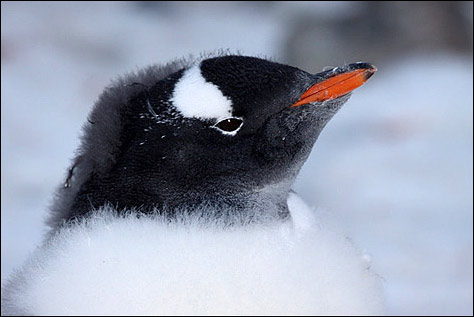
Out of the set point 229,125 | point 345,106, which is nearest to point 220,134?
point 229,125

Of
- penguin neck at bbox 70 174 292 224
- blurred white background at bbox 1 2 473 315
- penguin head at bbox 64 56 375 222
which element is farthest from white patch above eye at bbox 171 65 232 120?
blurred white background at bbox 1 2 473 315

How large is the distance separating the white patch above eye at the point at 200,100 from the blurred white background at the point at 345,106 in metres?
1.29

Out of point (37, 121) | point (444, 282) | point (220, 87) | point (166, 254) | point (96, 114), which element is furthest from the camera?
point (37, 121)

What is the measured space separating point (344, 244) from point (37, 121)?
213cm

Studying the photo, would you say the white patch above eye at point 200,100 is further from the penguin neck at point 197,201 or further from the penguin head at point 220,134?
the penguin neck at point 197,201

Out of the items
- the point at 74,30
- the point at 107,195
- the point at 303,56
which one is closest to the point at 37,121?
the point at 74,30

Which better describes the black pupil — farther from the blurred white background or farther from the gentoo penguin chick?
the blurred white background

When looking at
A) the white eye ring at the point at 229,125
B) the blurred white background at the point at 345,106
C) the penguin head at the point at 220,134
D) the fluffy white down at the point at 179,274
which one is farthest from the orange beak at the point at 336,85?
the blurred white background at the point at 345,106

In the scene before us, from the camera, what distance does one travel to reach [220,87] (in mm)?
1481

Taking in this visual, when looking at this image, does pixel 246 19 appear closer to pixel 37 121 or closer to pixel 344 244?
pixel 37 121

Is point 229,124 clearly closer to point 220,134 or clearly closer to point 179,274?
point 220,134

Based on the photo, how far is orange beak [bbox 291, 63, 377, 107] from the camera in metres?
1.53

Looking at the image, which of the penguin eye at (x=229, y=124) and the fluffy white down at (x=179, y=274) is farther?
the penguin eye at (x=229, y=124)

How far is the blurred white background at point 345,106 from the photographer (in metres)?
2.78
